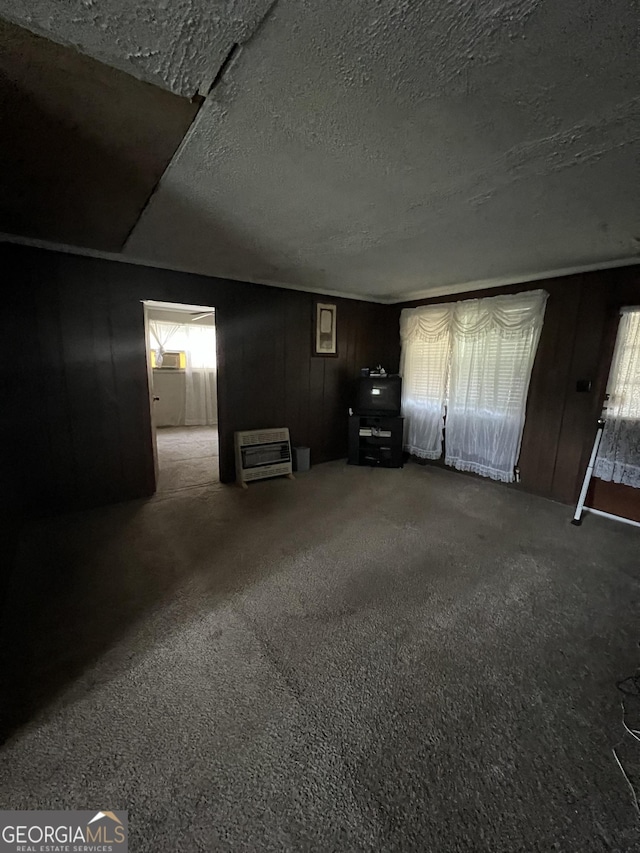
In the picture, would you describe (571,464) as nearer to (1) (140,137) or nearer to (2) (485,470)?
(2) (485,470)

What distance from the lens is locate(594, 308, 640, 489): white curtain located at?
2.82m

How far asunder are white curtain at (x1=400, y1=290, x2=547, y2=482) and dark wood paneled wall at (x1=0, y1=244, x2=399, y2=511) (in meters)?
1.63

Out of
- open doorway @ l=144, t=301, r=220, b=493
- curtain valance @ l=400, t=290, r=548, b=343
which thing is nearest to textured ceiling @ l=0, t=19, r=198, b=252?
curtain valance @ l=400, t=290, r=548, b=343

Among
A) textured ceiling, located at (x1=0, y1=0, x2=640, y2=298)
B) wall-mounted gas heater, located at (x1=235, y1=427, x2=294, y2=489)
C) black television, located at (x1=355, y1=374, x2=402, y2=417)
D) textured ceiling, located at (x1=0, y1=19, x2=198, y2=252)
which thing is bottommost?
wall-mounted gas heater, located at (x1=235, y1=427, x2=294, y2=489)

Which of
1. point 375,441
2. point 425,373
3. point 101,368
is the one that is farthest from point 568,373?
point 101,368

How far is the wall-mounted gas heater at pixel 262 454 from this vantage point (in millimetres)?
3783

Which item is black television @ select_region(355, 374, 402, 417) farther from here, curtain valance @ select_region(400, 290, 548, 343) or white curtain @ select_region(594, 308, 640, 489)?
white curtain @ select_region(594, 308, 640, 489)

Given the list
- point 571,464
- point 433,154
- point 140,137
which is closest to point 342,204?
point 433,154

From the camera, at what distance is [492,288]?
374 cm

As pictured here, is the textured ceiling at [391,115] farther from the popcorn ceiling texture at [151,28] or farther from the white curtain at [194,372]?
the white curtain at [194,372]

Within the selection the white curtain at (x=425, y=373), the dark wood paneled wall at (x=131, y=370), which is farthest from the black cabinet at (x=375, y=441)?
the dark wood paneled wall at (x=131, y=370)

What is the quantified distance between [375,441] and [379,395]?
0.62 metres

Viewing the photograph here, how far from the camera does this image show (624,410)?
288 cm

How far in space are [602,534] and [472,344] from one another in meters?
2.26
